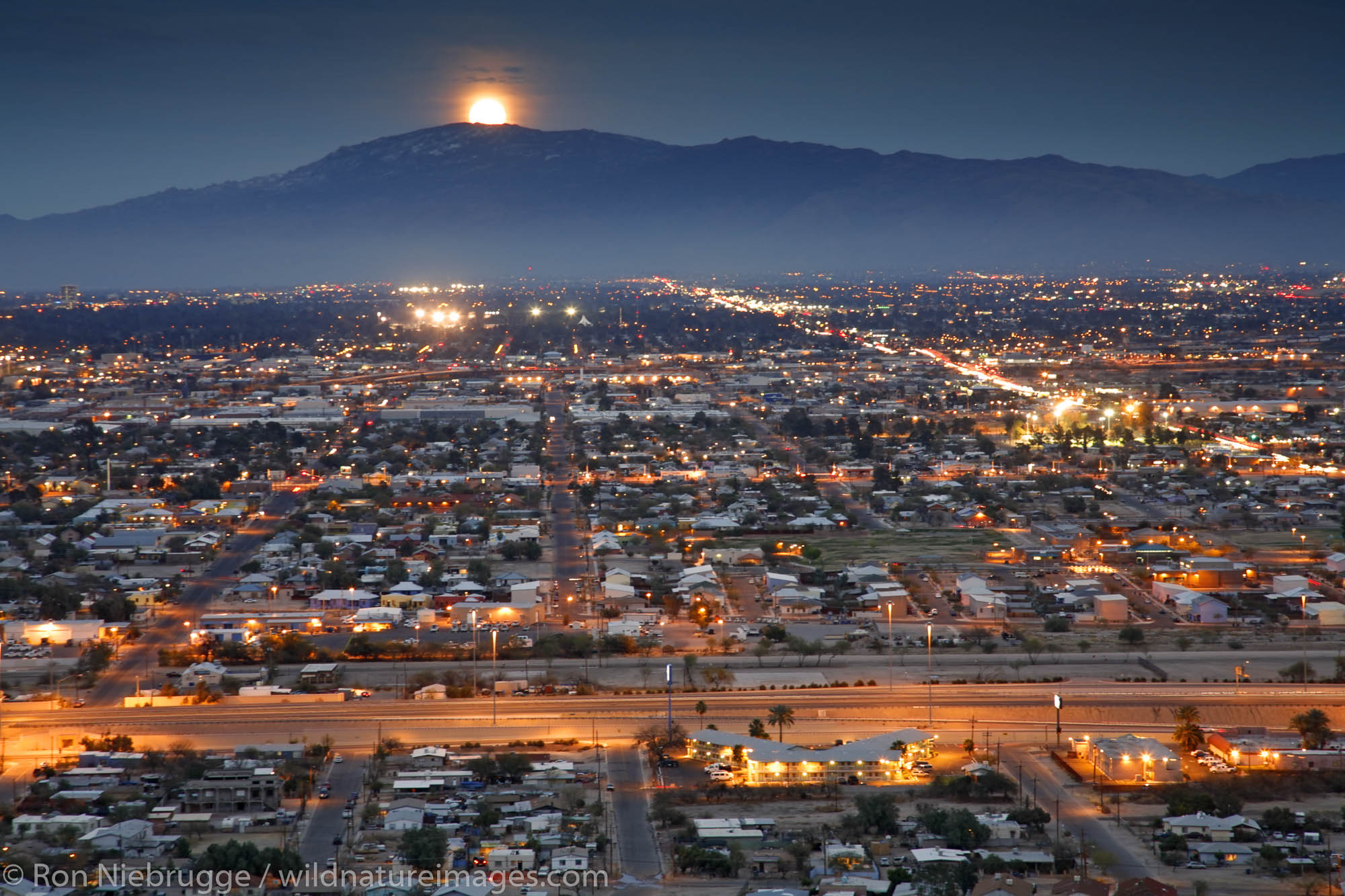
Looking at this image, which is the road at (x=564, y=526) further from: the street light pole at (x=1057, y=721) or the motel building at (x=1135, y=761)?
the motel building at (x=1135, y=761)

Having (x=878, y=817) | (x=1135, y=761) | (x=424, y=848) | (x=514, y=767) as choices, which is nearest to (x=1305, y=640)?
(x=1135, y=761)

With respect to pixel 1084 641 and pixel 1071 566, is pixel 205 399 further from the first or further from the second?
pixel 1084 641

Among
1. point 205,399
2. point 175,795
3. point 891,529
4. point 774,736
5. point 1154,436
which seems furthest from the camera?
point 205,399

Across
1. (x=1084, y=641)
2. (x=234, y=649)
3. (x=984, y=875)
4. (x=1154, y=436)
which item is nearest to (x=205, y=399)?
(x=1154, y=436)

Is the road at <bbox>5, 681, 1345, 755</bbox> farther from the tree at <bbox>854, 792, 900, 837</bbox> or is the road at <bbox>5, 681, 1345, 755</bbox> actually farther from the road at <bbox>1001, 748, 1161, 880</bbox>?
the tree at <bbox>854, 792, 900, 837</bbox>

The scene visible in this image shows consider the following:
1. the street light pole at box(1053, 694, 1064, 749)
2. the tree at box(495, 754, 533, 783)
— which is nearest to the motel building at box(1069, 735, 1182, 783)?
the street light pole at box(1053, 694, 1064, 749)

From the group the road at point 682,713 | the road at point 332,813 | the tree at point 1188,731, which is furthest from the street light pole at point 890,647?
the road at point 332,813
